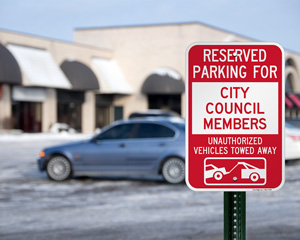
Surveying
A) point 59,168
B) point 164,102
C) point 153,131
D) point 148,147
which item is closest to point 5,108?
point 164,102

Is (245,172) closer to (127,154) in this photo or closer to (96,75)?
(127,154)

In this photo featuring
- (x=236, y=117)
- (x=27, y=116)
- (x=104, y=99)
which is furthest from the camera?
(x=104, y=99)

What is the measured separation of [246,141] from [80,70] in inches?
1695

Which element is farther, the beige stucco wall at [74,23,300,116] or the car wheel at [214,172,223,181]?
the beige stucco wall at [74,23,300,116]

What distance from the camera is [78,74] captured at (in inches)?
1766

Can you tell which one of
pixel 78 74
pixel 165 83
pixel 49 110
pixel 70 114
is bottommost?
pixel 70 114

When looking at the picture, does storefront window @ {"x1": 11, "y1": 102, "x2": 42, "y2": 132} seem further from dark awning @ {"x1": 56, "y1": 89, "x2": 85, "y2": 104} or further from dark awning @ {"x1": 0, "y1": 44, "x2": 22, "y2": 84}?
dark awning @ {"x1": 0, "y1": 44, "x2": 22, "y2": 84}

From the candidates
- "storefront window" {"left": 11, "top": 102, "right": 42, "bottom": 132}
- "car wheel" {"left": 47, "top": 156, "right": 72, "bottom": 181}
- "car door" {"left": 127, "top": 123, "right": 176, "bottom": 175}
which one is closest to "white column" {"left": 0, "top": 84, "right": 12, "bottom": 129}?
"storefront window" {"left": 11, "top": 102, "right": 42, "bottom": 132}

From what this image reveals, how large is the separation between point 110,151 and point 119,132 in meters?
0.58

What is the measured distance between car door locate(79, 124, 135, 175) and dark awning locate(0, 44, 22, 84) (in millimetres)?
25110

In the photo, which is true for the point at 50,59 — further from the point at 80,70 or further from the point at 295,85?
the point at 295,85

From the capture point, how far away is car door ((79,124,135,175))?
521 inches

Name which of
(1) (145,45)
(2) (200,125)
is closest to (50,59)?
(1) (145,45)

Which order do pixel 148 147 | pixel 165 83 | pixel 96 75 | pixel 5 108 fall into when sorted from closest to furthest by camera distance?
pixel 148 147 < pixel 5 108 < pixel 96 75 < pixel 165 83
